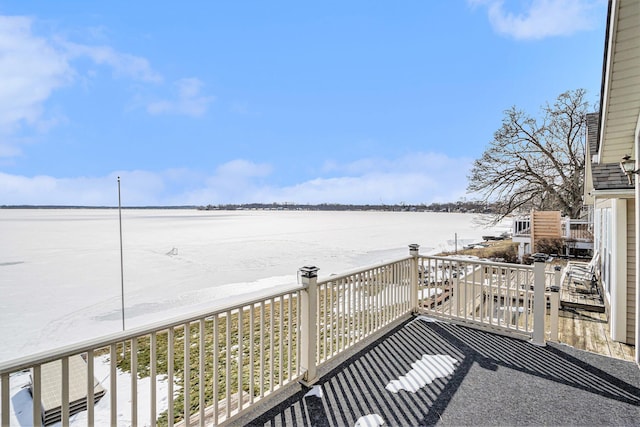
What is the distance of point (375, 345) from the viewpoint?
3484 mm

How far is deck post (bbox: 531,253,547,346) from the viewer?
343cm

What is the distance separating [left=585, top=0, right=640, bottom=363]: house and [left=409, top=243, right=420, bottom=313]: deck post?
214 cm

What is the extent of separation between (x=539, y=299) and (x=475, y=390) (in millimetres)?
1506

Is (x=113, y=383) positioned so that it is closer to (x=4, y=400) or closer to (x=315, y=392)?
(x=4, y=400)

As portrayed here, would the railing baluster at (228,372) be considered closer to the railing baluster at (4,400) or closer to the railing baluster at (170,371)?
the railing baluster at (170,371)

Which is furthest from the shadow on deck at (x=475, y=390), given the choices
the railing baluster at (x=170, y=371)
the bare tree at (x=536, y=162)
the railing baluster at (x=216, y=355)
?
the bare tree at (x=536, y=162)

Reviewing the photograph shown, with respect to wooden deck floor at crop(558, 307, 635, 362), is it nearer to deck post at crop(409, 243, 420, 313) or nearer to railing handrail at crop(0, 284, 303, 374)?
deck post at crop(409, 243, 420, 313)

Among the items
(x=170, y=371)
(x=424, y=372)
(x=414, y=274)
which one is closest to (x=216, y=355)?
(x=170, y=371)

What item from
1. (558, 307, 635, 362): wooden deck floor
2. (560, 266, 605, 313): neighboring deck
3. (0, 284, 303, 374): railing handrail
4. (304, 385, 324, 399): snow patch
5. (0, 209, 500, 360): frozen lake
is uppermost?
(0, 284, 303, 374): railing handrail

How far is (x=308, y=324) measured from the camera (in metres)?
2.70

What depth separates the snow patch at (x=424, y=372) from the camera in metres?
2.67

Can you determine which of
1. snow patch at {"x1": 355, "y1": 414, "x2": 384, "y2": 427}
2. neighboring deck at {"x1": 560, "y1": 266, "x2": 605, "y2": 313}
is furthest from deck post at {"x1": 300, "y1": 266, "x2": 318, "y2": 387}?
neighboring deck at {"x1": 560, "y1": 266, "x2": 605, "y2": 313}

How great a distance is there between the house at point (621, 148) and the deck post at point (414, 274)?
2.14 metres

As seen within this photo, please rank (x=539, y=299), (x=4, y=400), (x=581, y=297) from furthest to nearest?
(x=581, y=297)
(x=539, y=299)
(x=4, y=400)
